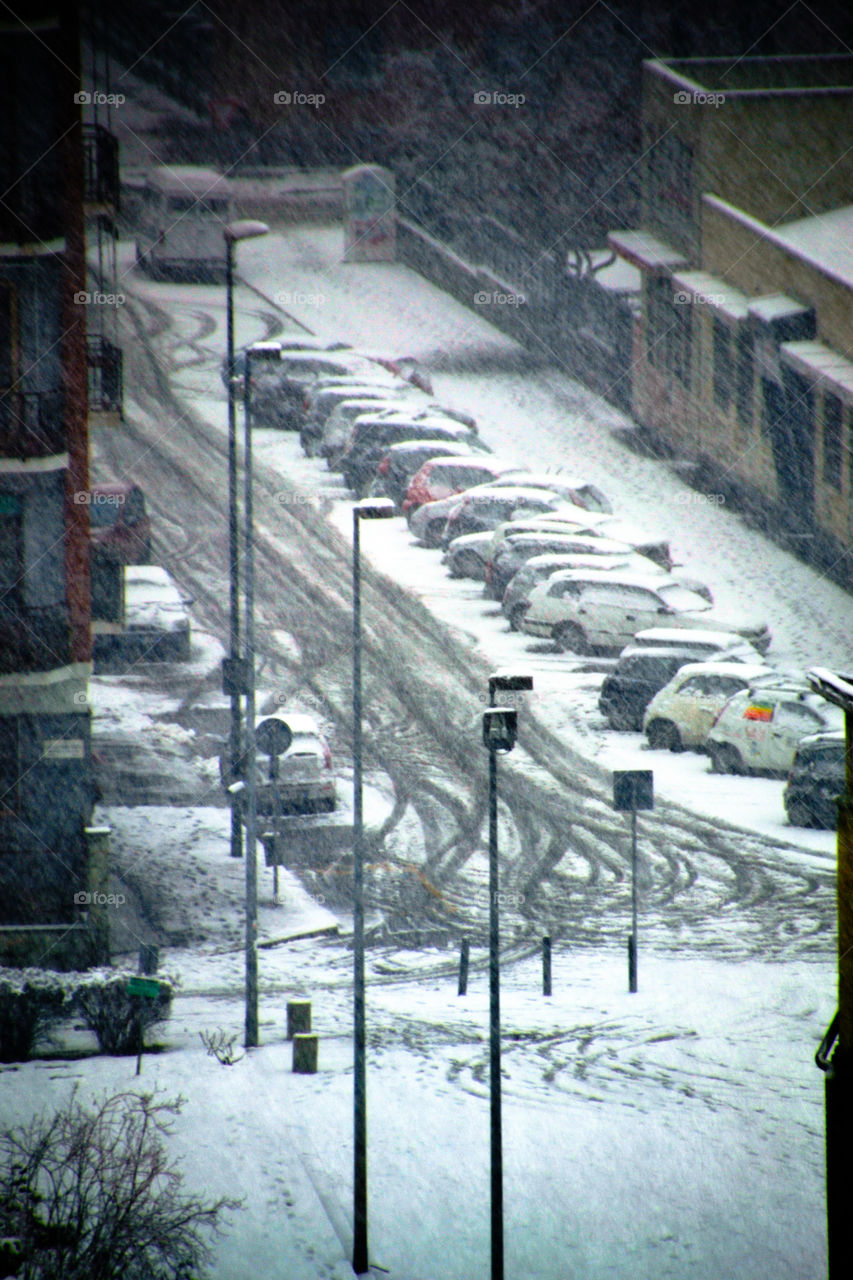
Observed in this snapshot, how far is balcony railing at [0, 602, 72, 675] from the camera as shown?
1809 centimetres

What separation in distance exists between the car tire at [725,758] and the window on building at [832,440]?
10.1 m

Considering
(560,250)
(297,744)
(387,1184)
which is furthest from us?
(560,250)

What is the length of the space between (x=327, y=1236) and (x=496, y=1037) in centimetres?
212

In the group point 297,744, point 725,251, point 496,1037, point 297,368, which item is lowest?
point 496,1037

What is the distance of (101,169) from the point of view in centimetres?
1975

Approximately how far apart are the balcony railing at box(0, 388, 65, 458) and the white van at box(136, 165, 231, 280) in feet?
89.5

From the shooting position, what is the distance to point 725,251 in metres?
36.4

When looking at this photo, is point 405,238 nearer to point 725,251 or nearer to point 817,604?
point 725,251

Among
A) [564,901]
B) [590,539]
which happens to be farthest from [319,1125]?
[590,539]

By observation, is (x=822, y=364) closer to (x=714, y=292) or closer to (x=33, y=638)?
(x=714, y=292)

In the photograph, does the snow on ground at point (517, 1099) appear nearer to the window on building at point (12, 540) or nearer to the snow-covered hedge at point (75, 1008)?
the snow-covered hedge at point (75, 1008)

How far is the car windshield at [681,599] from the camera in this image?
88.6ft

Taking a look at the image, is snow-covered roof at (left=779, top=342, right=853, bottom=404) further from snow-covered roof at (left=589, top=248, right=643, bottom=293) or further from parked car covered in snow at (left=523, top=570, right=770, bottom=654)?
snow-covered roof at (left=589, top=248, right=643, bottom=293)

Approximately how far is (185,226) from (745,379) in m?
17.1
